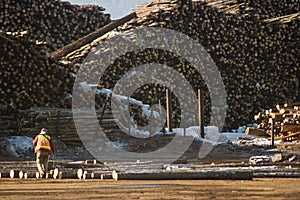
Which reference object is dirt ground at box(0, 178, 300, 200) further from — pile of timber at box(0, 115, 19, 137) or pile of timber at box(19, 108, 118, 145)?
pile of timber at box(0, 115, 19, 137)

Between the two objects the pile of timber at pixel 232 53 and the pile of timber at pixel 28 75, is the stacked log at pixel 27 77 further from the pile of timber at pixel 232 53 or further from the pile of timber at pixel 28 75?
the pile of timber at pixel 232 53

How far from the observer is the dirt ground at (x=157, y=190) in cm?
687

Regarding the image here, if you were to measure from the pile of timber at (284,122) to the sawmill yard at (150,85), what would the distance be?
0.17 feet

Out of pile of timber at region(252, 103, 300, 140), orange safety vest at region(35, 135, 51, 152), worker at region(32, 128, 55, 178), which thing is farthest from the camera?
pile of timber at region(252, 103, 300, 140)

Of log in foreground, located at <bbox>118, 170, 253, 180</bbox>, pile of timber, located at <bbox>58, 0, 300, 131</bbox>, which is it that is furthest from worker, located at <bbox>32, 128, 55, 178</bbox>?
pile of timber, located at <bbox>58, 0, 300, 131</bbox>

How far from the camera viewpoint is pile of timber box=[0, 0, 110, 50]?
24.5 meters

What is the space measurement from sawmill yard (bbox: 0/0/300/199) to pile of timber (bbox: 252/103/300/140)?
0.17 ft

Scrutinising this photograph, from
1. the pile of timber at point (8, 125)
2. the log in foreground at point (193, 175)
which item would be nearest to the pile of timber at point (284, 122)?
the pile of timber at point (8, 125)

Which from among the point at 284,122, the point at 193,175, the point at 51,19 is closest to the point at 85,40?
the point at 51,19

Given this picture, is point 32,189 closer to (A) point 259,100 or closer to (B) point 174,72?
(B) point 174,72

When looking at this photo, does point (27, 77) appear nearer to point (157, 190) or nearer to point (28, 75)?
point (28, 75)

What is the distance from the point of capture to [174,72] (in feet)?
80.9

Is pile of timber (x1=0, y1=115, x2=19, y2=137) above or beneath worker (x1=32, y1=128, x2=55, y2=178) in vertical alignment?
above

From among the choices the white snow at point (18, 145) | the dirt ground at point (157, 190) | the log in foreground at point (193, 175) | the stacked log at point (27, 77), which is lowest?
the dirt ground at point (157, 190)
